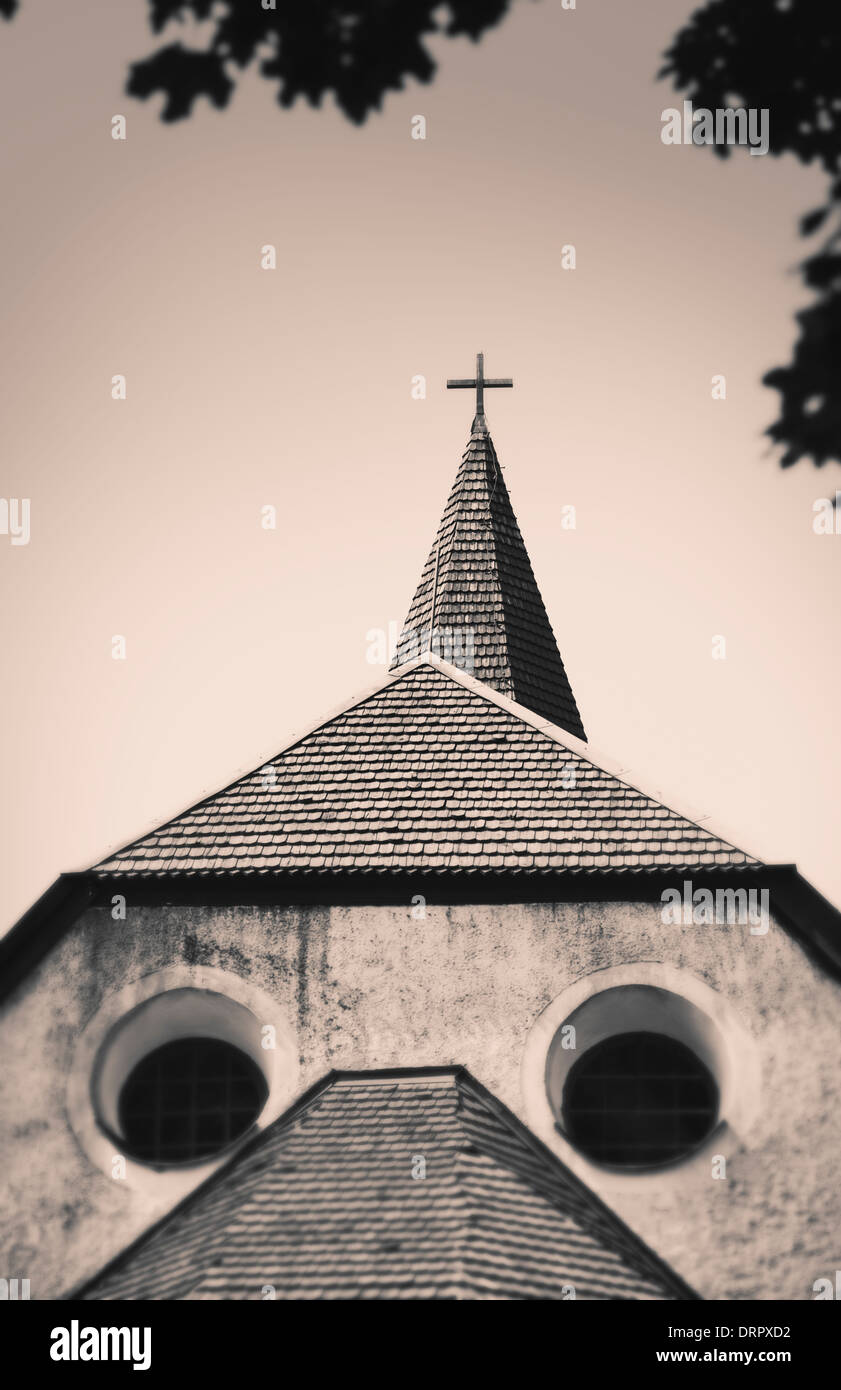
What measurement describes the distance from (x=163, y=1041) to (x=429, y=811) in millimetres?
2446

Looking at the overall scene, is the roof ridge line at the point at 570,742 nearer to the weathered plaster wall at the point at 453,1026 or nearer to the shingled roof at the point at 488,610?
the weathered plaster wall at the point at 453,1026

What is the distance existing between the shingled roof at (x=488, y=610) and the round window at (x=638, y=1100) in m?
7.62

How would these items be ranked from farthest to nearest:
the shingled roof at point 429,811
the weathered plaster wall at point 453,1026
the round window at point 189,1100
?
the shingled roof at point 429,811, the round window at point 189,1100, the weathered plaster wall at point 453,1026

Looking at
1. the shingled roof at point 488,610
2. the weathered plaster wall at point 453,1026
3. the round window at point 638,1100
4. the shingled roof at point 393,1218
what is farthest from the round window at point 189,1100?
the shingled roof at point 488,610

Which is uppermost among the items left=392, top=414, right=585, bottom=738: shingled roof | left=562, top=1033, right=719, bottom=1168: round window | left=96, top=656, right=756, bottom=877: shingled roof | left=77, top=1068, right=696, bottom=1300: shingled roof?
left=392, top=414, right=585, bottom=738: shingled roof

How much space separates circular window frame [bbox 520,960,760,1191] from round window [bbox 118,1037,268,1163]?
6.22 feet

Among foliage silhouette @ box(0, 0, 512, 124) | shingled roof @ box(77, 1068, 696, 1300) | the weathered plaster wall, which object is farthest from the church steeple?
foliage silhouette @ box(0, 0, 512, 124)

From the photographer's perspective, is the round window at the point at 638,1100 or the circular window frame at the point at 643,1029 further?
the round window at the point at 638,1100

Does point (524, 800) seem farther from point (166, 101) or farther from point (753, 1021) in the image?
point (166, 101)

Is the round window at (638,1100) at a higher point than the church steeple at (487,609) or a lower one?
lower

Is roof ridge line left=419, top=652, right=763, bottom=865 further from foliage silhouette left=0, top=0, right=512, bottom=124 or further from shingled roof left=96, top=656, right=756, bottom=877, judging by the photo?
foliage silhouette left=0, top=0, right=512, bottom=124

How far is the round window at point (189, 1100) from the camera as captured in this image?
11.7m

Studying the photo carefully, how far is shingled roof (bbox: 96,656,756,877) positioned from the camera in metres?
12.1

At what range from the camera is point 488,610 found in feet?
66.0
